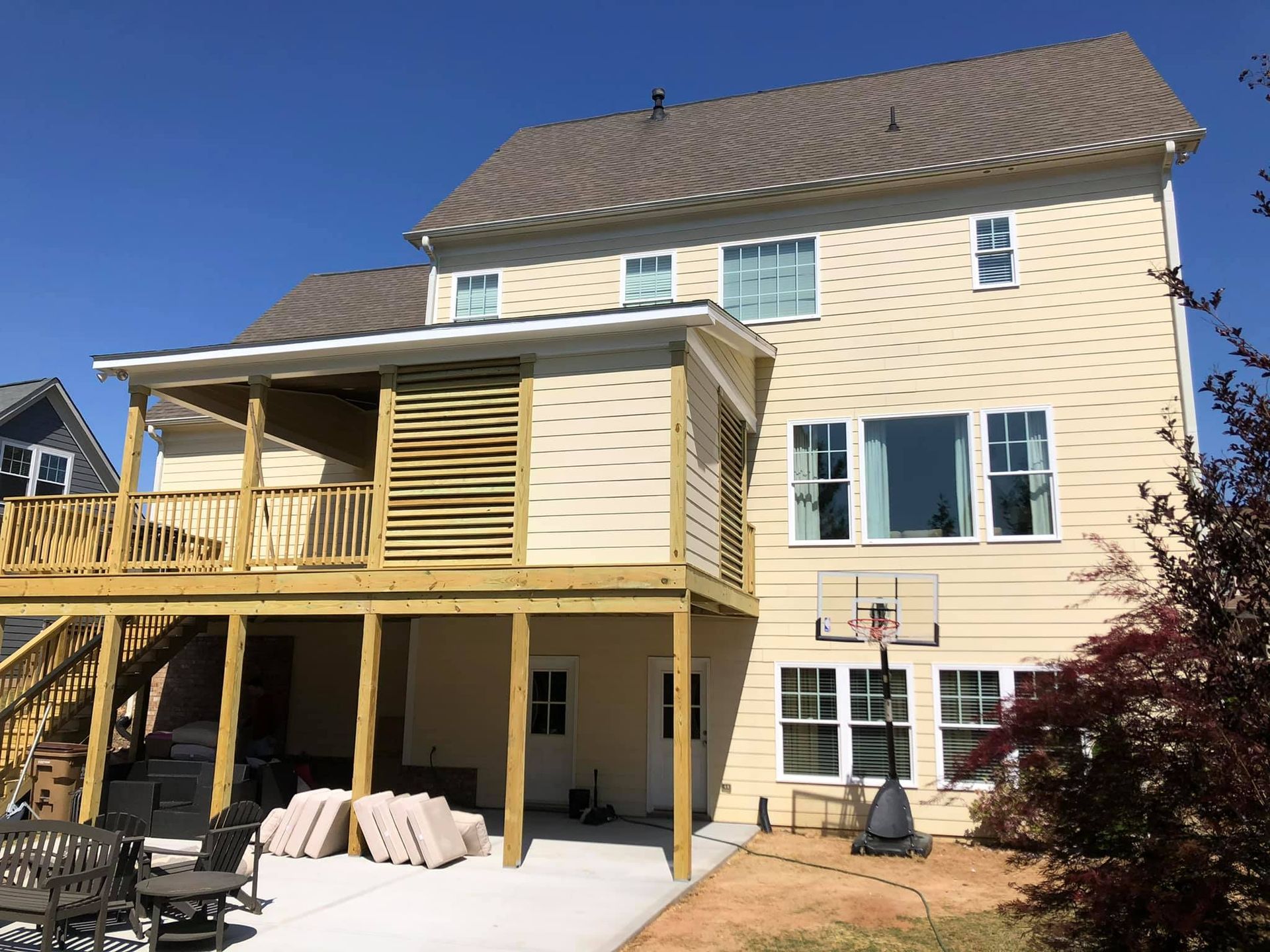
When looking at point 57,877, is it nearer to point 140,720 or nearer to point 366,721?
point 366,721

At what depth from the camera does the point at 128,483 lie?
37.7ft

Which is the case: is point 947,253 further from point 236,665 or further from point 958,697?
point 236,665

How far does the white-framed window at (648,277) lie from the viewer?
1395 cm

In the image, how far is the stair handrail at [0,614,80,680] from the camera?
11695 mm

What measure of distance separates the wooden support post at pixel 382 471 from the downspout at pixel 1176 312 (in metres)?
9.53

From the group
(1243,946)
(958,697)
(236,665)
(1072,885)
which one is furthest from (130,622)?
(1243,946)

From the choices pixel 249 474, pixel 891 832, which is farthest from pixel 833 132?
pixel 891 832

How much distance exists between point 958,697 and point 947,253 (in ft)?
19.7

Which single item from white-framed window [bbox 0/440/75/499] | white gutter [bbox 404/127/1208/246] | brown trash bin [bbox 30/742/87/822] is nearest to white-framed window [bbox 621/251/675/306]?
white gutter [bbox 404/127/1208/246]

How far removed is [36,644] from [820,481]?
10.7m

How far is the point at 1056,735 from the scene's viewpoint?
6.91 meters

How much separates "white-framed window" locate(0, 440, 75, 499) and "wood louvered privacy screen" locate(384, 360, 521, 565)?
15051 millimetres

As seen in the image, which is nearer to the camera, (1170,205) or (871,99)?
(1170,205)

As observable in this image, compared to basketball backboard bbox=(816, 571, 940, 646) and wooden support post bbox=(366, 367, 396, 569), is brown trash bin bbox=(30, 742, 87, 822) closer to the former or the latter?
wooden support post bbox=(366, 367, 396, 569)
